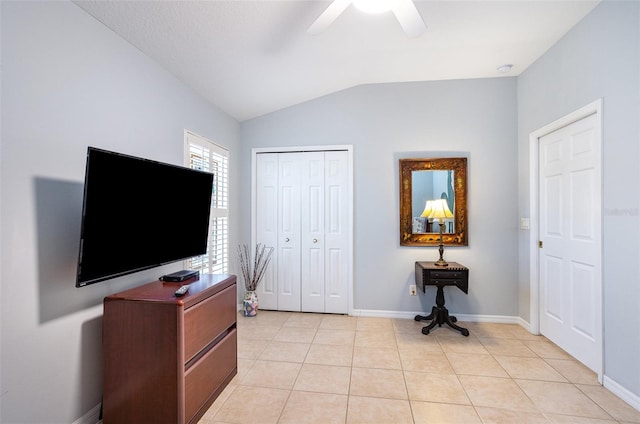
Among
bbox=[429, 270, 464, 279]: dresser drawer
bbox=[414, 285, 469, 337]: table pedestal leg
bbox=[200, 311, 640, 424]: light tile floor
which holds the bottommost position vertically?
bbox=[200, 311, 640, 424]: light tile floor

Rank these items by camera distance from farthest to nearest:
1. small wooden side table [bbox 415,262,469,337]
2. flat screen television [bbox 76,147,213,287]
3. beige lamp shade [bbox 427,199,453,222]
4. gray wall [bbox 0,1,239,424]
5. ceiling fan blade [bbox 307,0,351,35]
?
beige lamp shade [bbox 427,199,453,222]
small wooden side table [bbox 415,262,469,337]
ceiling fan blade [bbox 307,0,351,35]
flat screen television [bbox 76,147,213,287]
gray wall [bbox 0,1,239,424]

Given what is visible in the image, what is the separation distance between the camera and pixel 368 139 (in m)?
3.58

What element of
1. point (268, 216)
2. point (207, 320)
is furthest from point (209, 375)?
point (268, 216)

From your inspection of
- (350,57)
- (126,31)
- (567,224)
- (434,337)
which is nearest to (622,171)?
(567,224)

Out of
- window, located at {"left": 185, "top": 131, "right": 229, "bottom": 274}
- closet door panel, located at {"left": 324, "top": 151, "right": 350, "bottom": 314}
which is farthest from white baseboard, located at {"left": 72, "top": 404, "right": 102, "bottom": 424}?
closet door panel, located at {"left": 324, "top": 151, "right": 350, "bottom": 314}

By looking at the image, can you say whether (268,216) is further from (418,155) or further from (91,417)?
(91,417)

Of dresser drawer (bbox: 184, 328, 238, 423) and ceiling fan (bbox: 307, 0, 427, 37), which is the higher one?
ceiling fan (bbox: 307, 0, 427, 37)

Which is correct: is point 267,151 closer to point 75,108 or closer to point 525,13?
point 75,108

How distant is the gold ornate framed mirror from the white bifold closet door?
0.73 metres

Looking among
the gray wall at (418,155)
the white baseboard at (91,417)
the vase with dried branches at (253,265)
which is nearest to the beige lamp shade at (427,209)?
the gray wall at (418,155)

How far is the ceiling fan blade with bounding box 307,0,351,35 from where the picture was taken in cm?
158

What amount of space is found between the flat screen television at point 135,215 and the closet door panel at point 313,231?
61.4 inches

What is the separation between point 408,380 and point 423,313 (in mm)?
1430

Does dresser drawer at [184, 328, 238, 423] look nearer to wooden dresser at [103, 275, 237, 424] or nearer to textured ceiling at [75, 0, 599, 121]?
wooden dresser at [103, 275, 237, 424]
